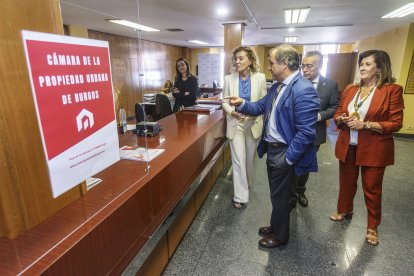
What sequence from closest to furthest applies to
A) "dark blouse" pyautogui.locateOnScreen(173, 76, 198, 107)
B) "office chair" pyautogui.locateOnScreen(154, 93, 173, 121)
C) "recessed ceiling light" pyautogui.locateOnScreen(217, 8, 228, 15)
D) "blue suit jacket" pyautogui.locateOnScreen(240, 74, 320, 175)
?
1. "blue suit jacket" pyautogui.locateOnScreen(240, 74, 320, 175)
2. "office chair" pyautogui.locateOnScreen(154, 93, 173, 121)
3. "recessed ceiling light" pyautogui.locateOnScreen(217, 8, 228, 15)
4. "dark blouse" pyautogui.locateOnScreen(173, 76, 198, 107)

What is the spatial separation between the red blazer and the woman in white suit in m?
0.77

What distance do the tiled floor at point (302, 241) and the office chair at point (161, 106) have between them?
1387 millimetres

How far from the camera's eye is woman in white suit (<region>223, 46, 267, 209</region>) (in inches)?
89.3

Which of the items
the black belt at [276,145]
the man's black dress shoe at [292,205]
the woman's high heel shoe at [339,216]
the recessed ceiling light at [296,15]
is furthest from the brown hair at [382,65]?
the recessed ceiling light at [296,15]

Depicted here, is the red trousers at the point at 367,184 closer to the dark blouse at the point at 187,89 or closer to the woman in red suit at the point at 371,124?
the woman in red suit at the point at 371,124

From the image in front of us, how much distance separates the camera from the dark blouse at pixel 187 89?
150 inches

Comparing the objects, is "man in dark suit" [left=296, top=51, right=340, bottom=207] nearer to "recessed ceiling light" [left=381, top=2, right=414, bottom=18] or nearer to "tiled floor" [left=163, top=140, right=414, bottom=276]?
"tiled floor" [left=163, top=140, right=414, bottom=276]

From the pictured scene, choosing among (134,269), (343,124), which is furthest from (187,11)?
(134,269)

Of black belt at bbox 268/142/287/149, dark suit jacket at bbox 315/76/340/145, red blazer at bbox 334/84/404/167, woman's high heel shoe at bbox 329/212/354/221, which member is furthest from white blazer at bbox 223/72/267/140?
woman's high heel shoe at bbox 329/212/354/221

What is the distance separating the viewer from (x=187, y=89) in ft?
12.5

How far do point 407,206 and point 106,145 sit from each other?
302 cm

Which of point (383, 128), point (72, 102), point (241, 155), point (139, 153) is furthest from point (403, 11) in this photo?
point (72, 102)

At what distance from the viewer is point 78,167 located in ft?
2.84

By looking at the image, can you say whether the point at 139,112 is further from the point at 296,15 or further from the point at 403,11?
the point at 403,11
